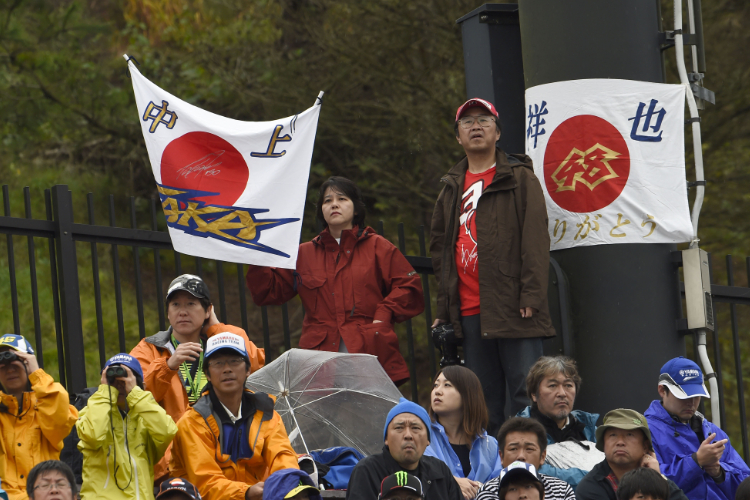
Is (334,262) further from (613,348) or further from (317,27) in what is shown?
(317,27)

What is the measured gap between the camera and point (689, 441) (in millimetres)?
5953

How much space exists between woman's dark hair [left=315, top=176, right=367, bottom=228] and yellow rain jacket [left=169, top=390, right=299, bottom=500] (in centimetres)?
179

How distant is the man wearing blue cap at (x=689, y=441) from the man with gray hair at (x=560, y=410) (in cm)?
38

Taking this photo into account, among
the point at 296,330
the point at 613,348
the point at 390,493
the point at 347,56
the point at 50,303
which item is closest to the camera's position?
the point at 390,493

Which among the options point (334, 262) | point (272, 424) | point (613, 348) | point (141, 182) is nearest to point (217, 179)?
point (334, 262)

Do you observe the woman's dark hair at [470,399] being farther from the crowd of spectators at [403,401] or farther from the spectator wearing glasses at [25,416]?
the spectator wearing glasses at [25,416]

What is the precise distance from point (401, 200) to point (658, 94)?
665 centimetres

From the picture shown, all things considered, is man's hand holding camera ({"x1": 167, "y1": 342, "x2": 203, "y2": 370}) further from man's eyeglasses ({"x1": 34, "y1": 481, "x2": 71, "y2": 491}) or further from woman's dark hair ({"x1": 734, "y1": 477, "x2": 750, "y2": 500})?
woman's dark hair ({"x1": 734, "y1": 477, "x2": 750, "y2": 500})

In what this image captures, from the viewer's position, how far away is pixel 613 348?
6.50 meters

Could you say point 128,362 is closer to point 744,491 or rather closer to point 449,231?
point 449,231

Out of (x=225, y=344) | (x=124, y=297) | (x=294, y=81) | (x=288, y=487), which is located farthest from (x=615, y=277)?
(x=124, y=297)

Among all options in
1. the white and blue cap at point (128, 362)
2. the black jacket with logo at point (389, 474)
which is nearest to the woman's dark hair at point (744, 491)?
the black jacket with logo at point (389, 474)

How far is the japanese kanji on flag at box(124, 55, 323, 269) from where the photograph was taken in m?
6.65

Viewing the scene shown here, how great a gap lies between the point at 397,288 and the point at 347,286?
31cm
